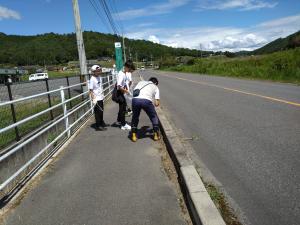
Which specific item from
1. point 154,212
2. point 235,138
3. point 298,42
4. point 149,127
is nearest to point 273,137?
point 235,138

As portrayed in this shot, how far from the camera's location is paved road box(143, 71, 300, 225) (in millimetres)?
4051

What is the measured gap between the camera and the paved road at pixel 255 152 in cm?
405

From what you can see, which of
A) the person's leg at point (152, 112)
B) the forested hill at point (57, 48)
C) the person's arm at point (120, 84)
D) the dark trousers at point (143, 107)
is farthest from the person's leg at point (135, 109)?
the forested hill at point (57, 48)

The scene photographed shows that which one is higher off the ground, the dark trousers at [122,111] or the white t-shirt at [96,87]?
the white t-shirt at [96,87]

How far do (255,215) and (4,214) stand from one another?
3047mm

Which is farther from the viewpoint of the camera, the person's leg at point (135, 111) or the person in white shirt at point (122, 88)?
the person in white shirt at point (122, 88)

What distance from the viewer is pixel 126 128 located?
9.20 m

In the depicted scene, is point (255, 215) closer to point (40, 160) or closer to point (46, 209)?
point (46, 209)

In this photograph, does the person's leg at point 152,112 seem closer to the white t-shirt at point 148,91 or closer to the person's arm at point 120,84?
the white t-shirt at point 148,91

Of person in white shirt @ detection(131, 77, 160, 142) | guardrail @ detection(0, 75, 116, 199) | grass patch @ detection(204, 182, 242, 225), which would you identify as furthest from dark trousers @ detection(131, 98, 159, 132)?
grass patch @ detection(204, 182, 242, 225)

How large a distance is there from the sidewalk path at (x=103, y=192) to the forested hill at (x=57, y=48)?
3963 centimetres

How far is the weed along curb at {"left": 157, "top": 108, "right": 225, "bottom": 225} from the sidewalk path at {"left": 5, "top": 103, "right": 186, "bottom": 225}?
0.18 m

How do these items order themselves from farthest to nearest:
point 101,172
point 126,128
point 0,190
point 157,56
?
point 157,56 < point 126,128 < point 101,172 < point 0,190

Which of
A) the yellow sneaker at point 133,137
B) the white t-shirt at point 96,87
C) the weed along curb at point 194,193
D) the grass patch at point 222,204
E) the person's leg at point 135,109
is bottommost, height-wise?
the yellow sneaker at point 133,137
